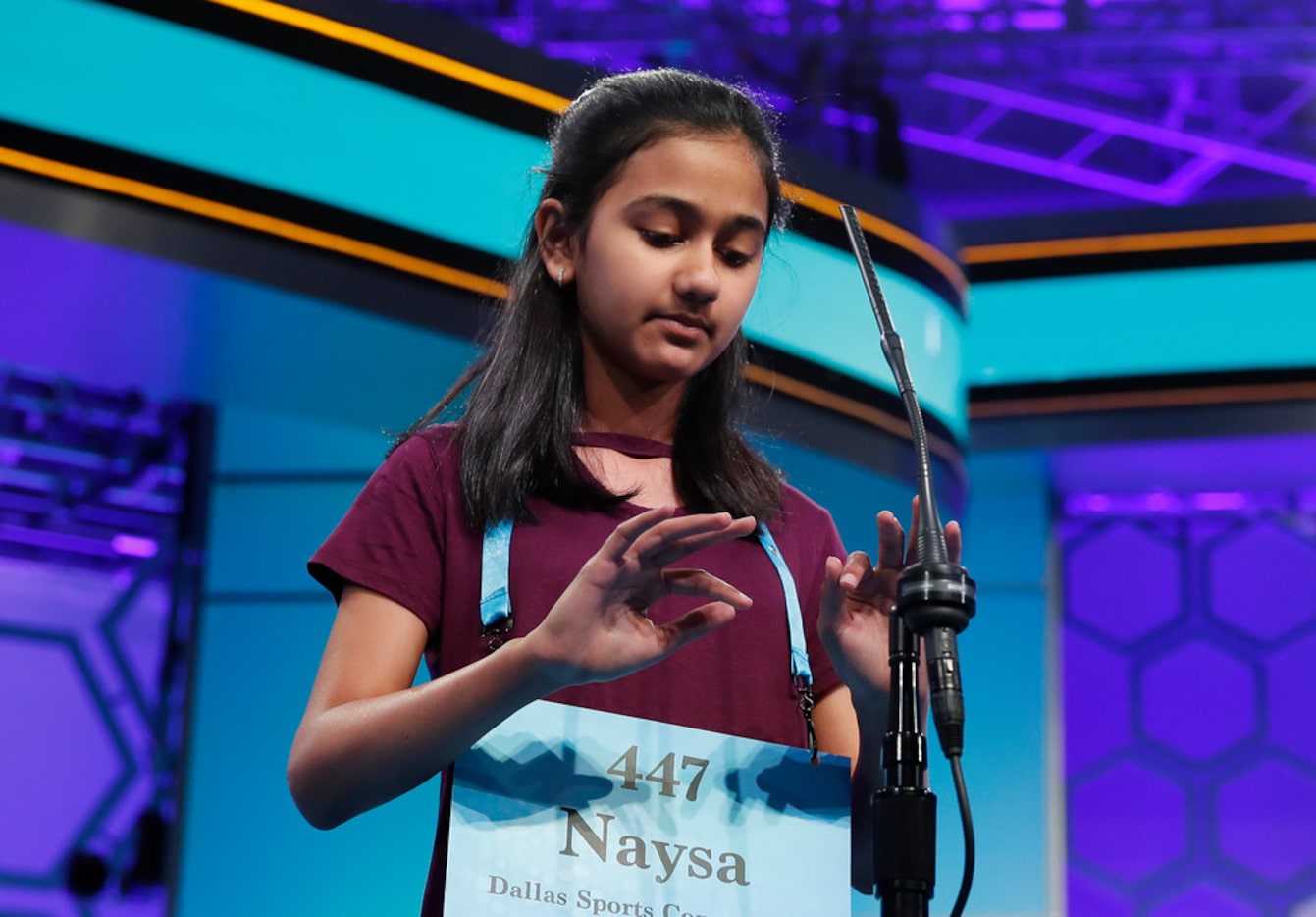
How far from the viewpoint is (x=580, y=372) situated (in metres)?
1.42

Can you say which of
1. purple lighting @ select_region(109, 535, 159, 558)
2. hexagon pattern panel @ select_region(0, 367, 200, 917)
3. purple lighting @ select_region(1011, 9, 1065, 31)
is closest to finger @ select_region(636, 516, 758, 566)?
hexagon pattern panel @ select_region(0, 367, 200, 917)

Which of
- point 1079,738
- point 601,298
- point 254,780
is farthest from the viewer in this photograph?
point 1079,738

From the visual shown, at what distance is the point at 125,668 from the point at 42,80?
1889 millimetres

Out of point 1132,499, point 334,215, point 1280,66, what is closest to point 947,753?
point 334,215

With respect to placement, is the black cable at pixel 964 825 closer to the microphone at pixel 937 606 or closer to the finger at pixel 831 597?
the microphone at pixel 937 606

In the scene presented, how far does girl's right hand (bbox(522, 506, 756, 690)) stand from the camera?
40.8 inches

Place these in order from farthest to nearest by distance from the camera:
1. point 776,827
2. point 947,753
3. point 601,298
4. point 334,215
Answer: point 334,215 → point 601,298 → point 776,827 → point 947,753

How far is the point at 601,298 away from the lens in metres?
1.33

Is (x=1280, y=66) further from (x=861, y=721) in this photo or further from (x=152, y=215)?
(x=861, y=721)

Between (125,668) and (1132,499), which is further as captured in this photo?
(1132,499)

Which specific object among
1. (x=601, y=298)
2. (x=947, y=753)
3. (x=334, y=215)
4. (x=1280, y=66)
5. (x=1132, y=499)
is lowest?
(x=947, y=753)

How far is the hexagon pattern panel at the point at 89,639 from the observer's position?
3.69m

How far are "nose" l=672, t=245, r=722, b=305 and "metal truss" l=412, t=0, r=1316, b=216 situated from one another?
2.39m

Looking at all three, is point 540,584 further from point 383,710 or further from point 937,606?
point 937,606
